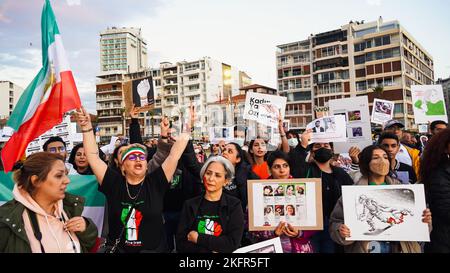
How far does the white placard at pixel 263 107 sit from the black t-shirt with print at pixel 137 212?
172 inches

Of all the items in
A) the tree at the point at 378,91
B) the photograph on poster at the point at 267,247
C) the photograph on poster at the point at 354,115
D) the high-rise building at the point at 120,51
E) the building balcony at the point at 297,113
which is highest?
the high-rise building at the point at 120,51

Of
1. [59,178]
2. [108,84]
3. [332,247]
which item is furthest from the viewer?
[108,84]

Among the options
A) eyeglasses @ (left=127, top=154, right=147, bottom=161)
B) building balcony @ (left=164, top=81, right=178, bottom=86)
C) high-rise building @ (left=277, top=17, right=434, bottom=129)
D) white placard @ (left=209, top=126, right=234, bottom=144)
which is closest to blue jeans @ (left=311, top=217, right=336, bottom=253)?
eyeglasses @ (left=127, top=154, right=147, bottom=161)

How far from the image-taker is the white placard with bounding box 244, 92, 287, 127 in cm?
714

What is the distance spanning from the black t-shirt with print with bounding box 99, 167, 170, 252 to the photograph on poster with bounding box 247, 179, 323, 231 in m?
0.89

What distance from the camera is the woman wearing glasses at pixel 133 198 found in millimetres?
2846

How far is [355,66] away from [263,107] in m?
58.1

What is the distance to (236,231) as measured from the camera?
2.89 m

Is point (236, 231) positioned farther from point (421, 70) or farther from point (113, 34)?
point (113, 34)

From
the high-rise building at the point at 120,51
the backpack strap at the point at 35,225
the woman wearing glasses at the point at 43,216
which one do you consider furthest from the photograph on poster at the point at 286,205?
the high-rise building at the point at 120,51

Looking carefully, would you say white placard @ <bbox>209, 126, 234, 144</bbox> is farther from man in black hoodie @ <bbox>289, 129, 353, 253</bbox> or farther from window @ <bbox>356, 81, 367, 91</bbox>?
window @ <bbox>356, 81, 367, 91</bbox>

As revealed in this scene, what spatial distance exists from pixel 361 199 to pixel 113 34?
101 m

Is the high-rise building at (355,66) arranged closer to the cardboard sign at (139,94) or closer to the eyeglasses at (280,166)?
the cardboard sign at (139,94)
